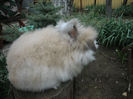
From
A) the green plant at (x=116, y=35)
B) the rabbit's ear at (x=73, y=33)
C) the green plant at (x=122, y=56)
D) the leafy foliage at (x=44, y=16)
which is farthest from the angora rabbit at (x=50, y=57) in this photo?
the green plant at (x=116, y=35)

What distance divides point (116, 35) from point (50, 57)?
7.63 ft

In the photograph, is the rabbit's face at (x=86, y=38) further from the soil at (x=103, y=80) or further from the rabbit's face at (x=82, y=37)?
the soil at (x=103, y=80)

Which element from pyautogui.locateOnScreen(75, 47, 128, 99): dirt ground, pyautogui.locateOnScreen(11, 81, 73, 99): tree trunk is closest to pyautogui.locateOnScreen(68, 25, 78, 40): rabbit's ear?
pyautogui.locateOnScreen(11, 81, 73, 99): tree trunk

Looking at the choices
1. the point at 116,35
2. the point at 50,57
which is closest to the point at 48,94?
the point at 50,57

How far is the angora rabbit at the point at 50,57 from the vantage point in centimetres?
154

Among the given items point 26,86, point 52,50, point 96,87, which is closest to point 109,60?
point 96,87

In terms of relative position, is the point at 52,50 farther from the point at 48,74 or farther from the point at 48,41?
the point at 48,74

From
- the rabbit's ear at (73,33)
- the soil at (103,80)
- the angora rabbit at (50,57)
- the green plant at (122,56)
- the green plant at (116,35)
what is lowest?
the soil at (103,80)

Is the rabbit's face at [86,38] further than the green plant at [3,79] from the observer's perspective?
No

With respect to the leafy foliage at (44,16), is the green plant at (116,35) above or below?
below

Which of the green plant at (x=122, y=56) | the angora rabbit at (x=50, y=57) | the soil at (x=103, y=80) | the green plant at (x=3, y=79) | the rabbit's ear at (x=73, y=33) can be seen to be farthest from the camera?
the green plant at (x=122, y=56)

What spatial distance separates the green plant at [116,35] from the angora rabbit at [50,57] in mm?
1670

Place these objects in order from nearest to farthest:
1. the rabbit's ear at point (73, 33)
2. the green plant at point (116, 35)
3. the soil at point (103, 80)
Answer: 1. the rabbit's ear at point (73, 33)
2. the soil at point (103, 80)
3. the green plant at point (116, 35)

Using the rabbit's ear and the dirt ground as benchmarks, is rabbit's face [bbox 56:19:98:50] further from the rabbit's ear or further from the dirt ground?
the dirt ground
